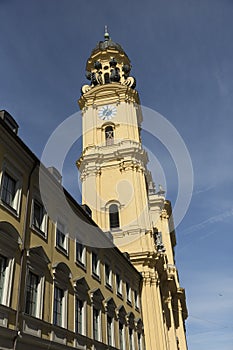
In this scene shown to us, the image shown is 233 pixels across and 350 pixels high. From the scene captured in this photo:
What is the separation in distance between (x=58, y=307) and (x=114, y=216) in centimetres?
2232

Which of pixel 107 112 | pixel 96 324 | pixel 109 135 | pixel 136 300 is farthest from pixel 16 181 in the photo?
pixel 107 112

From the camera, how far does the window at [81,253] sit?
66.0 ft

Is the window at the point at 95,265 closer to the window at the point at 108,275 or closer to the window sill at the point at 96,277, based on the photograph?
the window sill at the point at 96,277

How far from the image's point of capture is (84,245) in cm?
2127

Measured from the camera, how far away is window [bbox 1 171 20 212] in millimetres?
14172

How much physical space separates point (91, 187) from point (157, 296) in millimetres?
14218

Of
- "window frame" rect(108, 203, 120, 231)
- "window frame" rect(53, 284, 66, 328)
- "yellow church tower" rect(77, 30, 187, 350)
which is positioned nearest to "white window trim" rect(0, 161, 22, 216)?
"window frame" rect(53, 284, 66, 328)

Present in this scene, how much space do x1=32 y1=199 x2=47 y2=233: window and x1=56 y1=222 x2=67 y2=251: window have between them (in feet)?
4.61

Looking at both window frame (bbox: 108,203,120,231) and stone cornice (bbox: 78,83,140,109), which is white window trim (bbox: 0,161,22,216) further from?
stone cornice (bbox: 78,83,140,109)

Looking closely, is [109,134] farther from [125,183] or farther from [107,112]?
[125,183]

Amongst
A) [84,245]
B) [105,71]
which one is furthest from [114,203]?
[105,71]

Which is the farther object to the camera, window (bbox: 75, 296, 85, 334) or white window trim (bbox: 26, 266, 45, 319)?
window (bbox: 75, 296, 85, 334)

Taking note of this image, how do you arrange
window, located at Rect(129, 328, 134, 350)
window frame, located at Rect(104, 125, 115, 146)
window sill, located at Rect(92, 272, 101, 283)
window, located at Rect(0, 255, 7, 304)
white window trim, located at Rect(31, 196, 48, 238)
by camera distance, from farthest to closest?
window frame, located at Rect(104, 125, 115, 146), window, located at Rect(129, 328, 134, 350), window sill, located at Rect(92, 272, 101, 283), white window trim, located at Rect(31, 196, 48, 238), window, located at Rect(0, 255, 7, 304)

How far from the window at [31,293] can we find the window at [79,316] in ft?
13.3
